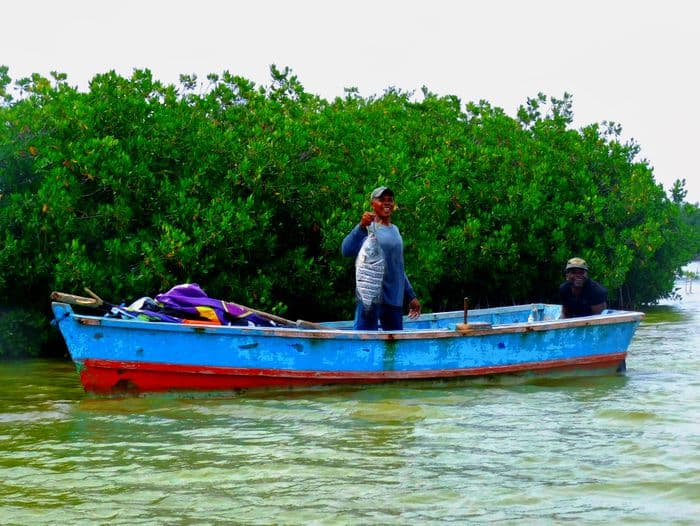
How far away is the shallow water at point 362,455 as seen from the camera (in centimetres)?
578

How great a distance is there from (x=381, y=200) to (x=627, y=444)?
3483 millimetres

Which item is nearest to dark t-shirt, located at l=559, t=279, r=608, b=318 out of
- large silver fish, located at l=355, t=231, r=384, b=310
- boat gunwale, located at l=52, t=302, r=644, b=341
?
boat gunwale, located at l=52, t=302, r=644, b=341

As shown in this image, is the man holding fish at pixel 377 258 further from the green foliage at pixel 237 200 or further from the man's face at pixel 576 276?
the green foliage at pixel 237 200

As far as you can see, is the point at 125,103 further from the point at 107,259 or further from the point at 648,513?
the point at 648,513

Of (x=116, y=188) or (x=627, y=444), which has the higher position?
(x=116, y=188)

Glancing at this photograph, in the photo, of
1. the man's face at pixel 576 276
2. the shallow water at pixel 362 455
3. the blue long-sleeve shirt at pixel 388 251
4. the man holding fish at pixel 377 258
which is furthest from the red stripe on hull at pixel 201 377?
the man's face at pixel 576 276

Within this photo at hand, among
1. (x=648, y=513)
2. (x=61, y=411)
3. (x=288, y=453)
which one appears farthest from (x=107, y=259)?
(x=648, y=513)

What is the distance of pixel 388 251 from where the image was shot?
9883mm

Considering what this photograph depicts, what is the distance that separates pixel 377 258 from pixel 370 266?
11 centimetres

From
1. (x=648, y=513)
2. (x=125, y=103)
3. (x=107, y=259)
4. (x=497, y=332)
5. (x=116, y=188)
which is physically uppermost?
(x=125, y=103)

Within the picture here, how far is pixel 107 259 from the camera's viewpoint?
1334 cm

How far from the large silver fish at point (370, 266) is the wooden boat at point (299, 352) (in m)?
0.47

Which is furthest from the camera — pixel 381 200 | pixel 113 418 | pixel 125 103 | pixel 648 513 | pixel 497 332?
pixel 125 103

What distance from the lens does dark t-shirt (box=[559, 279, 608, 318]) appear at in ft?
38.9
